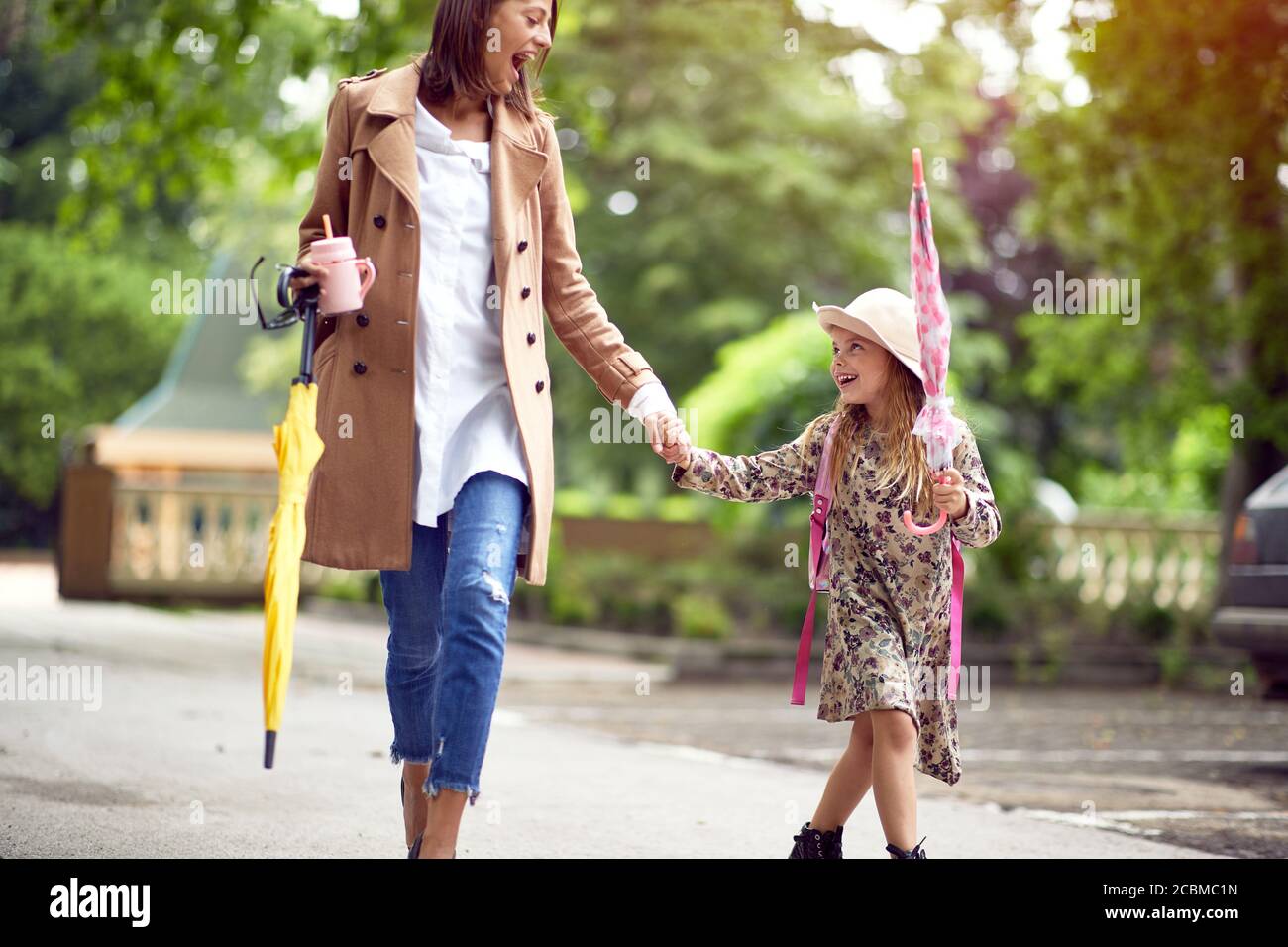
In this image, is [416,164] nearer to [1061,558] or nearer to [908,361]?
[908,361]

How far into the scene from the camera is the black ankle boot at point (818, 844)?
435cm

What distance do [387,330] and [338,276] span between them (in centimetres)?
19

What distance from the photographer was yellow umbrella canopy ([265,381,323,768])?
11.8ft

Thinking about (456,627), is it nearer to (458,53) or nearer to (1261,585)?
(458,53)

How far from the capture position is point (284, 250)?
27250 mm

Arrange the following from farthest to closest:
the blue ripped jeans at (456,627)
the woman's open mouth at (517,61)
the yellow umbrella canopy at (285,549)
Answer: the woman's open mouth at (517,61) < the blue ripped jeans at (456,627) < the yellow umbrella canopy at (285,549)

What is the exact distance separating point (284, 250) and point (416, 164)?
78.4 ft

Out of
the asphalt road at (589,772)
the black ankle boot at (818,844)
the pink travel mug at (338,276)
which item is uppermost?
the pink travel mug at (338,276)

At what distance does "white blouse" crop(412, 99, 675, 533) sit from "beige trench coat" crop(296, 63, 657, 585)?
4 cm

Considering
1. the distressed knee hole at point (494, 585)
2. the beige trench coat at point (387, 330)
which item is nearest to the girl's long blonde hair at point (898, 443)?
the beige trench coat at point (387, 330)

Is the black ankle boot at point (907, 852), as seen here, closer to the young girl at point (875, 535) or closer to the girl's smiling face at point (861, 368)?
the young girl at point (875, 535)

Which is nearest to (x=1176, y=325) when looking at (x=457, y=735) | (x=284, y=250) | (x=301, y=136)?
(x=301, y=136)

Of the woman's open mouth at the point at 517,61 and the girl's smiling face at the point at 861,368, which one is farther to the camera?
the girl's smiling face at the point at 861,368

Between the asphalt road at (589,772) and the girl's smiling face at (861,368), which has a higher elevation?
the girl's smiling face at (861,368)
